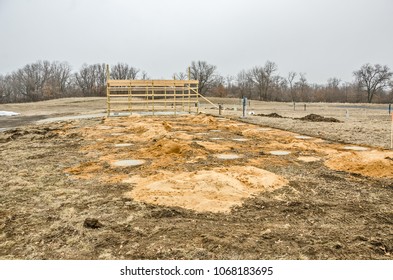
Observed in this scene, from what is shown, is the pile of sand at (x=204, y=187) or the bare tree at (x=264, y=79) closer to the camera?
the pile of sand at (x=204, y=187)

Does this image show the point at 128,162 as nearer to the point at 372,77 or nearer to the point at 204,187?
the point at 204,187

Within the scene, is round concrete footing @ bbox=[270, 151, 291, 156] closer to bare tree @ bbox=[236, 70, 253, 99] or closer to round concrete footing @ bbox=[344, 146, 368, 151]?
round concrete footing @ bbox=[344, 146, 368, 151]

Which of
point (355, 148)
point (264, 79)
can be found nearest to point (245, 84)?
point (264, 79)

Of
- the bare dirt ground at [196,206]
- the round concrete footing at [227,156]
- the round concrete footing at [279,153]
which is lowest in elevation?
the bare dirt ground at [196,206]

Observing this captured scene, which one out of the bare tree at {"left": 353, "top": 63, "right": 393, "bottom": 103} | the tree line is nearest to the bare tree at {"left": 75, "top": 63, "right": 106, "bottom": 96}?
the tree line

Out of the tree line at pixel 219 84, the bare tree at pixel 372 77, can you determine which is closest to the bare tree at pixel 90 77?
the tree line at pixel 219 84

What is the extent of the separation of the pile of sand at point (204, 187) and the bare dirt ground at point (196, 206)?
0.04ft

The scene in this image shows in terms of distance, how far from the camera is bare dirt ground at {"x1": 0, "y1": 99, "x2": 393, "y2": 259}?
257 cm

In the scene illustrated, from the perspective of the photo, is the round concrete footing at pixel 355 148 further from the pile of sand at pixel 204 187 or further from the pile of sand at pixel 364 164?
the pile of sand at pixel 204 187

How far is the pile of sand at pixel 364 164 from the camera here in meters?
4.95

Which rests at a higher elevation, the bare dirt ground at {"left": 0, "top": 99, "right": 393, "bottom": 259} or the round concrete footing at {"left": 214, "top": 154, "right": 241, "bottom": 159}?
the round concrete footing at {"left": 214, "top": 154, "right": 241, "bottom": 159}

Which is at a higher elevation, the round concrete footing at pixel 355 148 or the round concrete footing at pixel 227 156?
the round concrete footing at pixel 355 148

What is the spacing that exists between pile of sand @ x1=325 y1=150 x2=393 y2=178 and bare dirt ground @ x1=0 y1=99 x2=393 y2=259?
0.05 feet
